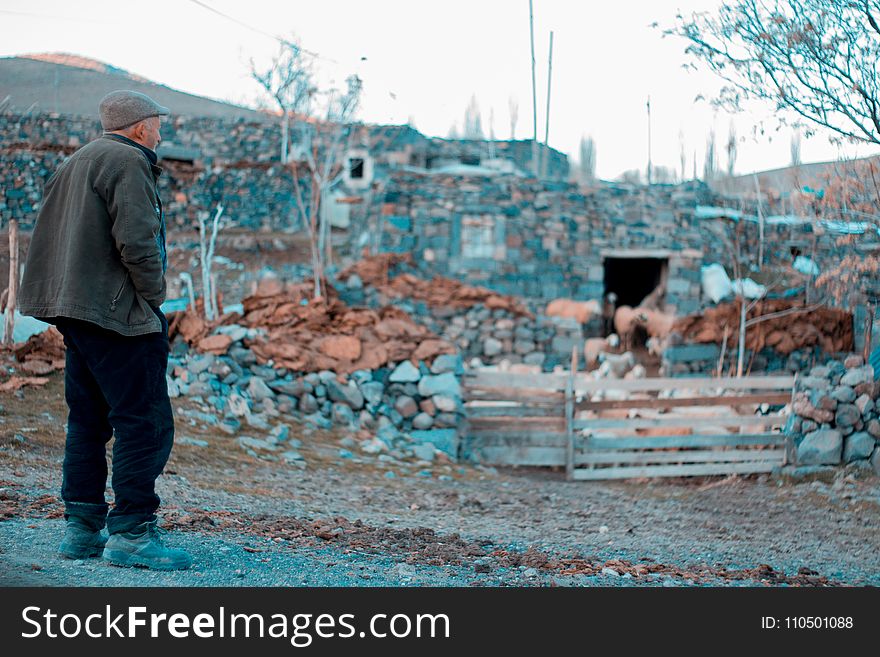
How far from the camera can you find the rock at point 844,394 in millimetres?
7688

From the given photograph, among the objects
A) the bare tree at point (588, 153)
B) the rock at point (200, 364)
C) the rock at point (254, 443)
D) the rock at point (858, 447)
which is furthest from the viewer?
the bare tree at point (588, 153)

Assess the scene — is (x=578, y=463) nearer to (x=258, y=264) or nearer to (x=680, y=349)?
(x=680, y=349)

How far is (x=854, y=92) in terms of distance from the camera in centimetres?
690

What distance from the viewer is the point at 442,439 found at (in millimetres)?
8266

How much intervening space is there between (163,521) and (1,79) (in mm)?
7999

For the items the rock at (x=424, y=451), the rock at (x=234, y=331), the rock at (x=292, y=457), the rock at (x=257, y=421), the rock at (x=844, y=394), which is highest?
the rock at (x=234, y=331)

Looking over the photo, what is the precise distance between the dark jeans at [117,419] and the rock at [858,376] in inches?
263

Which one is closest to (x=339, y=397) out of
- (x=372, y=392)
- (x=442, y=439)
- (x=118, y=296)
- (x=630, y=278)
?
(x=372, y=392)

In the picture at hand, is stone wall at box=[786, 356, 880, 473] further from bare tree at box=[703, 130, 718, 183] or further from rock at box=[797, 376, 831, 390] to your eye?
bare tree at box=[703, 130, 718, 183]

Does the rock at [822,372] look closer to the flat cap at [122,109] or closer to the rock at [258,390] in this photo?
the rock at [258,390]

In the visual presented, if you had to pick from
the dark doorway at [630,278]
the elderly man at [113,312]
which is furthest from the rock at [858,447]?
the dark doorway at [630,278]

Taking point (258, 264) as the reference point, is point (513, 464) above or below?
below

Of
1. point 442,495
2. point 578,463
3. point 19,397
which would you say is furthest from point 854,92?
point 19,397

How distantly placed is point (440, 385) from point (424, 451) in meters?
0.88
